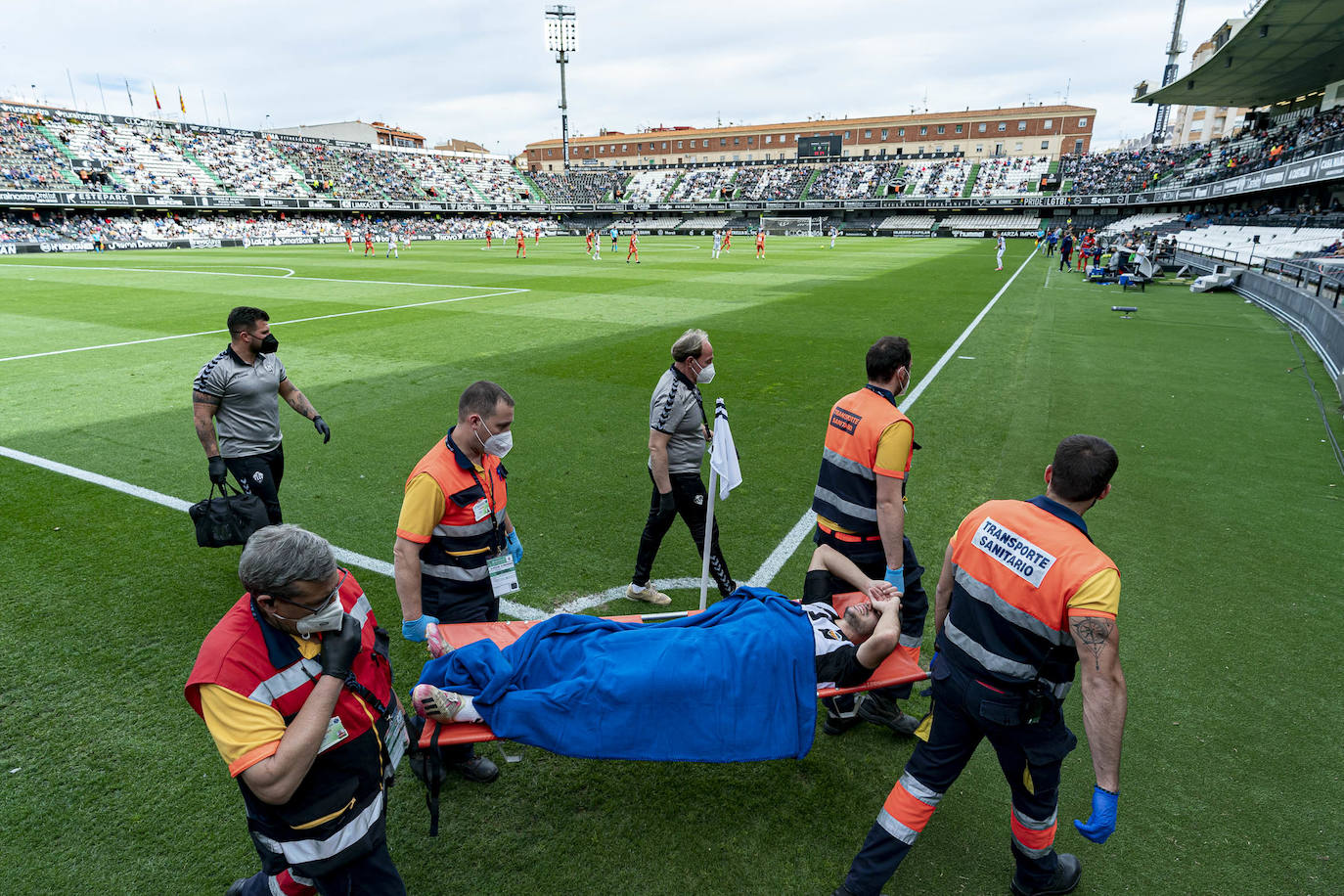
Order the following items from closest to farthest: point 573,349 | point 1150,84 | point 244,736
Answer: point 244,736 < point 573,349 < point 1150,84

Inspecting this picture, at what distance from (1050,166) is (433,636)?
10339cm

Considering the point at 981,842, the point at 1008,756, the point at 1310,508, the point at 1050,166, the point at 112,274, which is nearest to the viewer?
the point at 1008,756

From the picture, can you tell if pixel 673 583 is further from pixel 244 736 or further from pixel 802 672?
pixel 244 736

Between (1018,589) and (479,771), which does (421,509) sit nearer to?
(479,771)

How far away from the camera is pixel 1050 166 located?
284 ft

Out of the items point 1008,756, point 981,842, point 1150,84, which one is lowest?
point 981,842

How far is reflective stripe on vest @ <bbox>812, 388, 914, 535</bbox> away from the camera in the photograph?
13.2 ft

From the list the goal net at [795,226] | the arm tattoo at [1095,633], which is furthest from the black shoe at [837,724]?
the goal net at [795,226]

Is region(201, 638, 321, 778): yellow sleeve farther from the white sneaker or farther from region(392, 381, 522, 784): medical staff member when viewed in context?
the white sneaker

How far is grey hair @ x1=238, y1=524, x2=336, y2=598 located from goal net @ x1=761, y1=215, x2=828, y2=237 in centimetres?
9245

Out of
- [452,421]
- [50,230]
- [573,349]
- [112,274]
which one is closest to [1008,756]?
[452,421]

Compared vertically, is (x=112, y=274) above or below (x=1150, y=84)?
below

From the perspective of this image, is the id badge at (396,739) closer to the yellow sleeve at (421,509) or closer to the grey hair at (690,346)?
the yellow sleeve at (421,509)

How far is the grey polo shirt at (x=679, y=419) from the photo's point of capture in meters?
5.14
